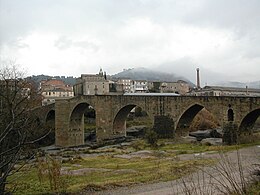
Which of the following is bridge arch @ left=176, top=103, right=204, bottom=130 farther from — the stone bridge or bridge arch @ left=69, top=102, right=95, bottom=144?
bridge arch @ left=69, top=102, right=95, bottom=144

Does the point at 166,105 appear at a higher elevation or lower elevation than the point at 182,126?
higher

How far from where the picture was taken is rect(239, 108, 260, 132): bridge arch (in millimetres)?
29562

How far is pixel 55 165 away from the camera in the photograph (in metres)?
11.3

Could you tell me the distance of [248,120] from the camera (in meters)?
30.4

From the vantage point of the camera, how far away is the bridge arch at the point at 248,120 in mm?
29562

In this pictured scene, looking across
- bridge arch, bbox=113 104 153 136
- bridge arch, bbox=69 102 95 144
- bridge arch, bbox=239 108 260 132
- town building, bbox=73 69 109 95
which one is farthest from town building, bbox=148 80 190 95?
bridge arch, bbox=239 108 260 132

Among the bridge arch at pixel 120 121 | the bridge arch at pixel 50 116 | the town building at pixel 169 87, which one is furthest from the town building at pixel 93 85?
the bridge arch at pixel 120 121

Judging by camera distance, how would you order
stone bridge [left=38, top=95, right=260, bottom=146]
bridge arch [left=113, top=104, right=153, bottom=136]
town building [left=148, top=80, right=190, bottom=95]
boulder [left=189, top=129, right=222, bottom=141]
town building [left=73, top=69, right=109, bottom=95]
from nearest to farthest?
stone bridge [left=38, top=95, right=260, bottom=146] → boulder [left=189, top=129, right=222, bottom=141] → bridge arch [left=113, top=104, right=153, bottom=136] → town building [left=73, top=69, right=109, bottom=95] → town building [left=148, top=80, right=190, bottom=95]

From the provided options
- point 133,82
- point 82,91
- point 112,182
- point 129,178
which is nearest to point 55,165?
point 112,182

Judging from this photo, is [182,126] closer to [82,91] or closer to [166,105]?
[166,105]

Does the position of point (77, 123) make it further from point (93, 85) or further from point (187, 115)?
point (93, 85)

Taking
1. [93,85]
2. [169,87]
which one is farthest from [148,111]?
[169,87]

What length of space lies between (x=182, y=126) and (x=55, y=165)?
2721 centimetres

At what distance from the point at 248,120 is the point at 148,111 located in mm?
12017
